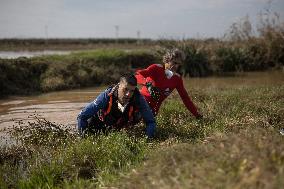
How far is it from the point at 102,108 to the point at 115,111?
22cm

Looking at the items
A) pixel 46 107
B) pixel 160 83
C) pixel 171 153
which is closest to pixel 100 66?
pixel 46 107

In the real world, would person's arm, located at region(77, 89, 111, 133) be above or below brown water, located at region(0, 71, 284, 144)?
above

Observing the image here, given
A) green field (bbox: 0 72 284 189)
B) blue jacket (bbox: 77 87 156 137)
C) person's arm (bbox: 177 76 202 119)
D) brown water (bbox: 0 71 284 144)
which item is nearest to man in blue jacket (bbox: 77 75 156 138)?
blue jacket (bbox: 77 87 156 137)

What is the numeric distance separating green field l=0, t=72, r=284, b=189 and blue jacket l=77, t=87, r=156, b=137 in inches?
9.2

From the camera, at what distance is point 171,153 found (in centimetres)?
Result: 536

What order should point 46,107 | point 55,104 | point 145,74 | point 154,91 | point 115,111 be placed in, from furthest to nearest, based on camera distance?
point 55,104
point 46,107
point 154,91
point 145,74
point 115,111

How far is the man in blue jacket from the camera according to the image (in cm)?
753

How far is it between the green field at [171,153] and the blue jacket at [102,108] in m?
0.23

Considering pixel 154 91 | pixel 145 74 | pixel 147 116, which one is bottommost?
pixel 147 116

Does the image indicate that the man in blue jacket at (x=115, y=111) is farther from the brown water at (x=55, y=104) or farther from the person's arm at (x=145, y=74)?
the brown water at (x=55, y=104)

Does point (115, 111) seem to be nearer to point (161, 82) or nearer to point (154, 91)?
point (154, 91)

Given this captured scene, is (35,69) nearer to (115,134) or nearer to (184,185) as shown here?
(115,134)

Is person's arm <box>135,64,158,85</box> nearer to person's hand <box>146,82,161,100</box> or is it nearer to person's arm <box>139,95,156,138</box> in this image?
person's hand <box>146,82,161,100</box>

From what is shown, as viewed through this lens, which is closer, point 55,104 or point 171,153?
point 171,153
